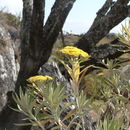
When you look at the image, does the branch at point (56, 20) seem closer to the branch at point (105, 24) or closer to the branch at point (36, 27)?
the branch at point (36, 27)

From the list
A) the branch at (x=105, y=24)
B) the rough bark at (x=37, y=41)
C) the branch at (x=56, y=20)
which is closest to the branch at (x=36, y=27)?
the rough bark at (x=37, y=41)

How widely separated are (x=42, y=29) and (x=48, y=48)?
12.6 inches

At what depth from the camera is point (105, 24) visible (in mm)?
6039

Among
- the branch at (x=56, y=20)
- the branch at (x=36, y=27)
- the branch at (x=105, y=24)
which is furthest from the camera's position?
the branch at (x=105, y=24)

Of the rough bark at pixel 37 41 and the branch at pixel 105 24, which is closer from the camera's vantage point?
the rough bark at pixel 37 41

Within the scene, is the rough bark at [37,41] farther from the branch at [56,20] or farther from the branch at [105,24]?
the branch at [105,24]

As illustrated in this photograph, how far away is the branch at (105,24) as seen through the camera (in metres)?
5.92

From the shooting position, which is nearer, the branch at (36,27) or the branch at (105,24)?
the branch at (36,27)

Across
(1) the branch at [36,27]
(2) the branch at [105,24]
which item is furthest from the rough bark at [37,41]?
(2) the branch at [105,24]

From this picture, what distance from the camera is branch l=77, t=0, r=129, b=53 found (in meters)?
5.92

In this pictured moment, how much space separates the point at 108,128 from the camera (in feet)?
3.45

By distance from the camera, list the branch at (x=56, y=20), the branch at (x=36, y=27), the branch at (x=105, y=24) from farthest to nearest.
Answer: the branch at (x=105, y=24) → the branch at (x=56, y=20) → the branch at (x=36, y=27)

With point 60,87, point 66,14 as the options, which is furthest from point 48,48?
point 60,87

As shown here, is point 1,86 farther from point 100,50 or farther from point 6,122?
point 100,50
